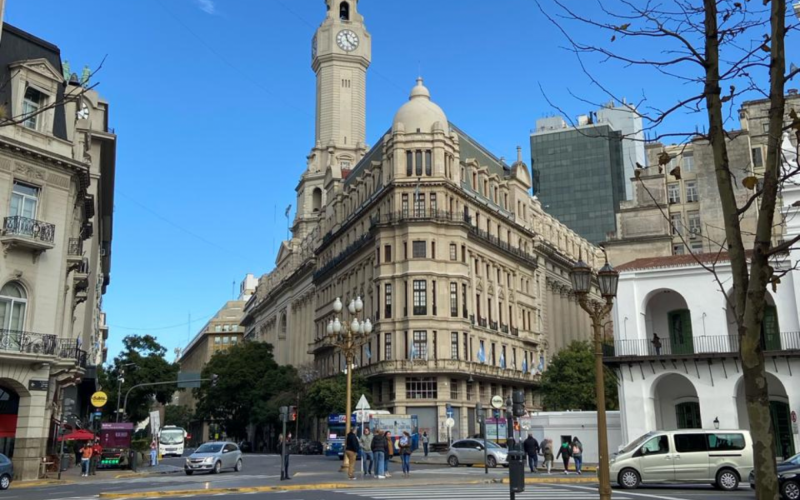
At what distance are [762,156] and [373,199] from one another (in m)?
33.1

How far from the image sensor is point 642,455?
2464cm

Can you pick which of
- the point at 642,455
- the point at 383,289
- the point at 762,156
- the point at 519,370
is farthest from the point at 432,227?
the point at 642,455

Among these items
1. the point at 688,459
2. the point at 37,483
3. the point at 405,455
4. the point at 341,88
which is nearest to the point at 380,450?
the point at 405,455

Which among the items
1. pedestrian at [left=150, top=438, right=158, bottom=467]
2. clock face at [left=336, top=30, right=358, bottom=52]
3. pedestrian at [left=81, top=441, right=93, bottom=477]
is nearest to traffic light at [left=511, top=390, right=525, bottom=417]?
pedestrian at [left=81, top=441, right=93, bottom=477]

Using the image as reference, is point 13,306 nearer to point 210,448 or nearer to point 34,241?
point 34,241

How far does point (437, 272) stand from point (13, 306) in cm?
3687

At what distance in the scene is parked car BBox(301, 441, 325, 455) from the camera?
214 feet

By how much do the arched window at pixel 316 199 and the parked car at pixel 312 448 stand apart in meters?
43.7

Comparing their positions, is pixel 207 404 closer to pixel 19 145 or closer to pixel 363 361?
pixel 363 361

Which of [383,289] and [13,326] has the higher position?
[383,289]

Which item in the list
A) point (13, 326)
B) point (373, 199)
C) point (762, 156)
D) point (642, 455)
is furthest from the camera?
point (373, 199)

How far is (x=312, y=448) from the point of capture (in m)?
65.4

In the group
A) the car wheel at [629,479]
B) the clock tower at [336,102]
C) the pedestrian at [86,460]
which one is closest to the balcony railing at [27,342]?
the pedestrian at [86,460]

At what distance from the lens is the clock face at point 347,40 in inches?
3928
